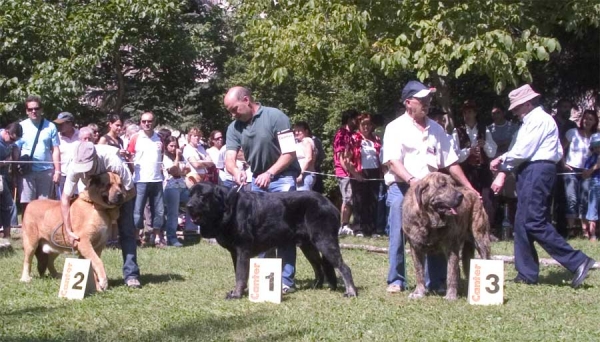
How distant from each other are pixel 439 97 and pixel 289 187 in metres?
6.55

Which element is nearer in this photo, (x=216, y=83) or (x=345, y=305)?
(x=345, y=305)

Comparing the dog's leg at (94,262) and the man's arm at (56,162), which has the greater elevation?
the man's arm at (56,162)

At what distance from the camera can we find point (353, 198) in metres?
14.7

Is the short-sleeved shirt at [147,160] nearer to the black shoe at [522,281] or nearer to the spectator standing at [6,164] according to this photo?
the spectator standing at [6,164]

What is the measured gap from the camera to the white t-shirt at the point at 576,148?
1369 cm

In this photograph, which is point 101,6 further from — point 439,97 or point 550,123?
point 550,123

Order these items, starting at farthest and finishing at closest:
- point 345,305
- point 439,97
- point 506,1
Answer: point 439,97, point 506,1, point 345,305

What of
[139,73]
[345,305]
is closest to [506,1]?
[345,305]

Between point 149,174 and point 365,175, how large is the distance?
347 centimetres

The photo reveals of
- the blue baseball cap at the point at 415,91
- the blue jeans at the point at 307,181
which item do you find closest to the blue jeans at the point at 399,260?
the blue baseball cap at the point at 415,91

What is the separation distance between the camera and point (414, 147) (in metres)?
8.24

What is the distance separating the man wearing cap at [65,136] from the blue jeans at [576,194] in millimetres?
7336

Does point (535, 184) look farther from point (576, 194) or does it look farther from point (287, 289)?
point (576, 194)

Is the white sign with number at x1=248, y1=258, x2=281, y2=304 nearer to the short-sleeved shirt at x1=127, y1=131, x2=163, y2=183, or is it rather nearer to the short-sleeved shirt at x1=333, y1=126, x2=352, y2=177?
the short-sleeved shirt at x1=127, y1=131, x2=163, y2=183
